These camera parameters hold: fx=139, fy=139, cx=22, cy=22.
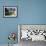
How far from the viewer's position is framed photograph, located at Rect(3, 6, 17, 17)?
460cm

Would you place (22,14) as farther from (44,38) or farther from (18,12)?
(44,38)

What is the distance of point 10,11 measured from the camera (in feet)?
15.2

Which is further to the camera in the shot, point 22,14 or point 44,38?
→ point 22,14

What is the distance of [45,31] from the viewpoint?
14.8 ft

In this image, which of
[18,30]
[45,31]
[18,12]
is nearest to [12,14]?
[18,12]

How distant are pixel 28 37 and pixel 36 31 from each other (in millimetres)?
327

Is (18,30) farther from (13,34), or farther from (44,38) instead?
(44,38)

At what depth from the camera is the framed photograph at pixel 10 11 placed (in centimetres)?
460

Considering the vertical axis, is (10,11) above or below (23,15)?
above

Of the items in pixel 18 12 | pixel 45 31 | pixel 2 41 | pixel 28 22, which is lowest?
pixel 2 41

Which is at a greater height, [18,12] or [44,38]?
[18,12]

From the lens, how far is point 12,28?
4648 mm

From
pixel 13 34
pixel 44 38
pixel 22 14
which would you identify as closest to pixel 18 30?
pixel 13 34

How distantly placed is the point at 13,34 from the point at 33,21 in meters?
0.80
